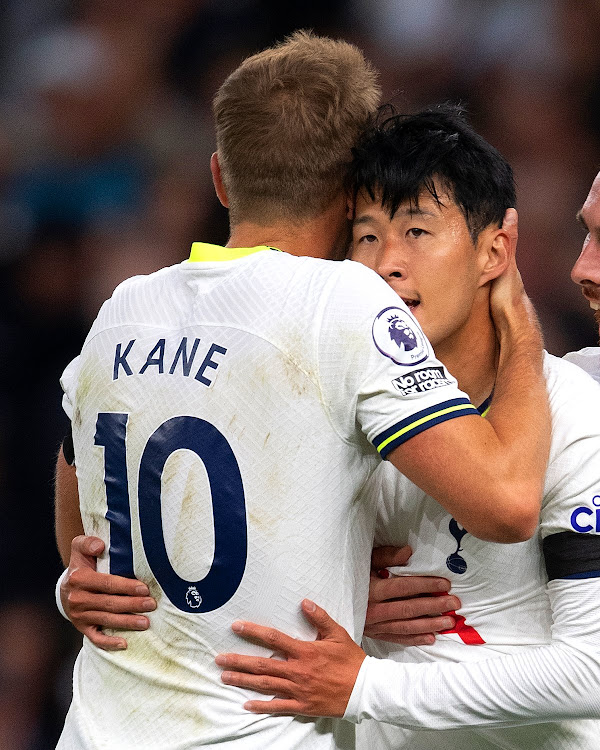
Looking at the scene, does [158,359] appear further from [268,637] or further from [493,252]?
[493,252]

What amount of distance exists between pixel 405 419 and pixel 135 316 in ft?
1.96

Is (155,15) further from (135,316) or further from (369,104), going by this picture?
(135,316)

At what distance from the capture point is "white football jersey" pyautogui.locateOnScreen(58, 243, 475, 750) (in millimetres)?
1742

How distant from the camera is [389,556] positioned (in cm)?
218

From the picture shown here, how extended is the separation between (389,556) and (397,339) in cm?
64

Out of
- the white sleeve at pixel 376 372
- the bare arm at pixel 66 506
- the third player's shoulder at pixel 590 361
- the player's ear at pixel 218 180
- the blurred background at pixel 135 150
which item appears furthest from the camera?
the blurred background at pixel 135 150

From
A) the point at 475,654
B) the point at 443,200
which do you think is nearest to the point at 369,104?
the point at 443,200

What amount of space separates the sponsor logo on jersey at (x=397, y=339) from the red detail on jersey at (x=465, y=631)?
26.1 inches

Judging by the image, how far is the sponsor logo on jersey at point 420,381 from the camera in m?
1.71

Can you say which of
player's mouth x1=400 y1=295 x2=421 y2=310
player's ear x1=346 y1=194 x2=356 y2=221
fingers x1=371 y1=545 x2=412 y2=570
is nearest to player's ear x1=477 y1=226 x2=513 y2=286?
player's mouth x1=400 y1=295 x2=421 y2=310

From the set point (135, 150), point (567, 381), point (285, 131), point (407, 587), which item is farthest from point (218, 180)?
point (135, 150)

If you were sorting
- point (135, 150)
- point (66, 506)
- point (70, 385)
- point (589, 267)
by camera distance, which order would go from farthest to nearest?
1. point (135, 150)
2. point (589, 267)
3. point (66, 506)
4. point (70, 385)

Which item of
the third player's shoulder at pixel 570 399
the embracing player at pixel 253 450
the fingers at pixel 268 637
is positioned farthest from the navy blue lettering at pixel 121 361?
the third player's shoulder at pixel 570 399

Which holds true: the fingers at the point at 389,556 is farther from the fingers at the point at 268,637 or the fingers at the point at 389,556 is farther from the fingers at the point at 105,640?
the fingers at the point at 105,640
